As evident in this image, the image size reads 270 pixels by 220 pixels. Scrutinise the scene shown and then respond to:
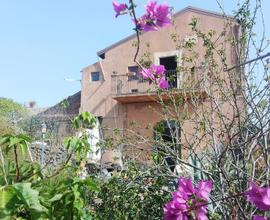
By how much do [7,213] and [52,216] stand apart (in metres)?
0.41

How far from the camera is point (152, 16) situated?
6.80 ft

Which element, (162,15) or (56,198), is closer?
(56,198)

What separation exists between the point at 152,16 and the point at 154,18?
1 cm

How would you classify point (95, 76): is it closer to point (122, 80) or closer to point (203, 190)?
point (122, 80)

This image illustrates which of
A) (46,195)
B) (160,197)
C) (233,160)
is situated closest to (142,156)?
(160,197)

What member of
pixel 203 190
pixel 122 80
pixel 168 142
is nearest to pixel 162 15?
pixel 203 190

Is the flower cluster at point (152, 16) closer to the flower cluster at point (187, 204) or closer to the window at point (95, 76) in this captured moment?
the flower cluster at point (187, 204)

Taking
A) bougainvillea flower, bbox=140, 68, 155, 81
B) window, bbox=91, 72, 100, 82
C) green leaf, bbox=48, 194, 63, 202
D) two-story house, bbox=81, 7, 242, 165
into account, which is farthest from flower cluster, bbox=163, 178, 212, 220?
window, bbox=91, 72, 100, 82

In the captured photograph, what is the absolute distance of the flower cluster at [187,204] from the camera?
132 centimetres

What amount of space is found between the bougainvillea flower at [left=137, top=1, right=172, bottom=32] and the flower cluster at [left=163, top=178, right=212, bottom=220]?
3.03 feet

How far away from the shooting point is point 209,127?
11.2 feet

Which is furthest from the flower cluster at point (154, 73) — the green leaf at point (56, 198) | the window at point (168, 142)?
the green leaf at point (56, 198)

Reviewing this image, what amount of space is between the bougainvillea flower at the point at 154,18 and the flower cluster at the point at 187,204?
924 mm

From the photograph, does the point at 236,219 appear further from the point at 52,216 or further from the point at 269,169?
the point at 52,216
